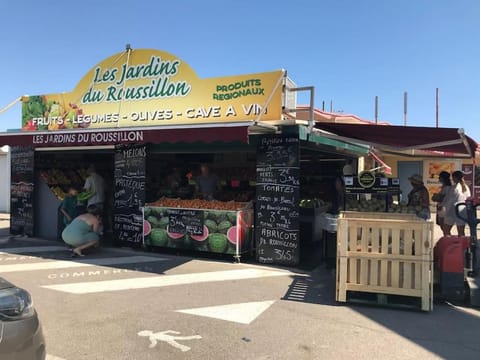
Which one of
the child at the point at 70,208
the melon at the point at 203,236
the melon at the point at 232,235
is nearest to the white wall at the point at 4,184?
the child at the point at 70,208

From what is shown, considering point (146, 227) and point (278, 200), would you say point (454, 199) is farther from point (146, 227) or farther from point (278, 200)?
point (146, 227)

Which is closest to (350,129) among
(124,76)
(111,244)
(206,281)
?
(206,281)

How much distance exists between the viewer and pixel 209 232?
326 inches

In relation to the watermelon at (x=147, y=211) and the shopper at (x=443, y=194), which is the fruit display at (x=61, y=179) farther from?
the shopper at (x=443, y=194)

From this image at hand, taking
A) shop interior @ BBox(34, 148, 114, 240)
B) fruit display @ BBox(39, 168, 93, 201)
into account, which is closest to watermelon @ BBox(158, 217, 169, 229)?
shop interior @ BBox(34, 148, 114, 240)

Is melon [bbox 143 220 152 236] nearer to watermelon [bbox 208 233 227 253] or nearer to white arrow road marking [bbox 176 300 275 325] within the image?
watermelon [bbox 208 233 227 253]

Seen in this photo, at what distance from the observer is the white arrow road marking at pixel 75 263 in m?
7.56

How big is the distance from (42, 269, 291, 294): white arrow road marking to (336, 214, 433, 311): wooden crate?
1.85 meters

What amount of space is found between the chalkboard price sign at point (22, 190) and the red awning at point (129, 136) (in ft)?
4.15

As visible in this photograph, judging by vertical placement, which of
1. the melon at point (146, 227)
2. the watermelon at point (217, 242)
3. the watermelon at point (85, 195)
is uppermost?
the watermelon at point (85, 195)

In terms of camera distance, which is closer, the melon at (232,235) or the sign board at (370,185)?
the sign board at (370,185)

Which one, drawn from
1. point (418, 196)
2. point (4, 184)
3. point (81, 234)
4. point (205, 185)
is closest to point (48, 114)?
point (81, 234)

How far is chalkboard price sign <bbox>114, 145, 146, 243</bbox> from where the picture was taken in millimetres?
9156

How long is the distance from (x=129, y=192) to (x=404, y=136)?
565 centimetres
